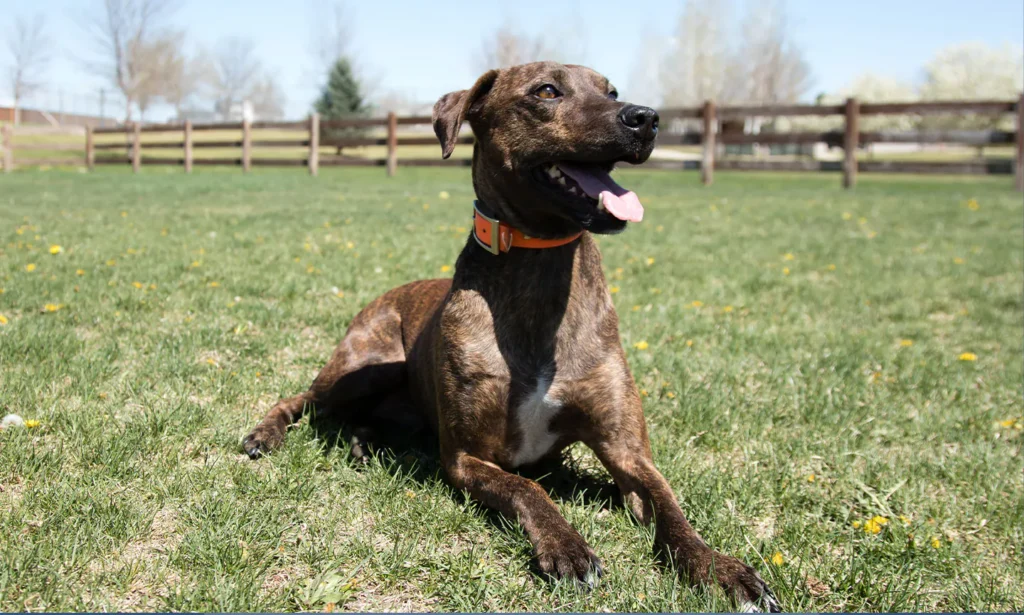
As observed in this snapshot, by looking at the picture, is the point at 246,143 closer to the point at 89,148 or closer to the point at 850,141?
the point at 89,148

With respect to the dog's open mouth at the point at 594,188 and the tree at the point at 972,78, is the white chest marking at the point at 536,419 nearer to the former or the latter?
the dog's open mouth at the point at 594,188

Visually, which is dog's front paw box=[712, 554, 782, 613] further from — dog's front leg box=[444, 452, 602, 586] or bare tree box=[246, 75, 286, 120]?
bare tree box=[246, 75, 286, 120]

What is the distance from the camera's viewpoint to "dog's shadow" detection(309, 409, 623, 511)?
3.07 meters

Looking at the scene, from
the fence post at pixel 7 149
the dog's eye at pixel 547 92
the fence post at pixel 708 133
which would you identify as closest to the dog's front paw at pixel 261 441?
the dog's eye at pixel 547 92

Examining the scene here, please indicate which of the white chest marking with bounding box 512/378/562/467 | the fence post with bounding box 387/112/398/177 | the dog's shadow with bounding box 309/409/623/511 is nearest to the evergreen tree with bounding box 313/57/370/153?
the fence post with bounding box 387/112/398/177

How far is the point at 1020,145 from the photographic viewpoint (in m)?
14.8

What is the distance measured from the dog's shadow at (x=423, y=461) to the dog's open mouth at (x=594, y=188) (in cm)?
106

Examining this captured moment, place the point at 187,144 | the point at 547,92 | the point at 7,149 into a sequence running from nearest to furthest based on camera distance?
the point at 547,92
the point at 187,144
the point at 7,149

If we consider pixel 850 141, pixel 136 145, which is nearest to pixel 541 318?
pixel 850 141

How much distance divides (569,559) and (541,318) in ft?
2.94

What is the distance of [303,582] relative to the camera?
7.56ft

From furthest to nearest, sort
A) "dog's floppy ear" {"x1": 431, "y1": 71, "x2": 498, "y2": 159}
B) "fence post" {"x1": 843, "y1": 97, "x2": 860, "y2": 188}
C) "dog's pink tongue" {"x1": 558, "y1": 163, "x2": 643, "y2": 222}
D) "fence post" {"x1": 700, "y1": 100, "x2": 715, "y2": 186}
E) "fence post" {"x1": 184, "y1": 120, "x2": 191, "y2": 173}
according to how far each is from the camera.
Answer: "fence post" {"x1": 184, "y1": 120, "x2": 191, "y2": 173} → "fence post" {"x1": 700, "y1": 100, "x2": 715, "y2": 186} → "fence post" {"x1": 843, "y1": 97, "x2": 860, "y2": 188} → "dog's floppy ear" {"x1": 431, "y1": 71, "x2": 498, "y2": 159} → "dog's pink tongue" {"x1": 558, "y1": 163, "x2": 643, "y2": 222}

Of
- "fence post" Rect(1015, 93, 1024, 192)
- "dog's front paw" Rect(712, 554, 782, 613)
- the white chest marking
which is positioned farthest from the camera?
"fence post" Rect(1015, 93, 1024, 192)

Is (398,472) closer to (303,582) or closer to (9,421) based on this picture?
(303,582)
